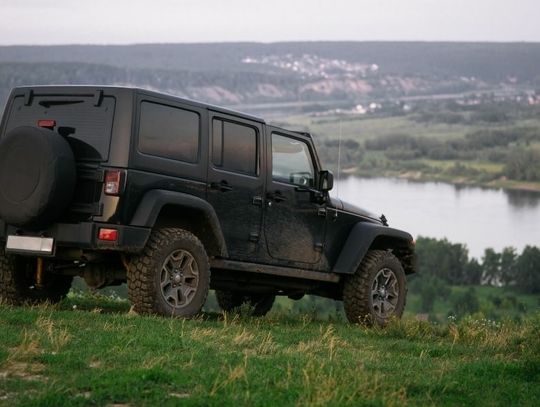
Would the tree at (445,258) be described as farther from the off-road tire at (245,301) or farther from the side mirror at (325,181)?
the side mirror at (325,181)

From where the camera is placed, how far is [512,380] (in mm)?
6941

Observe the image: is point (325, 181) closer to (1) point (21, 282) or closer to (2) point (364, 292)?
(2) point (364, 292)

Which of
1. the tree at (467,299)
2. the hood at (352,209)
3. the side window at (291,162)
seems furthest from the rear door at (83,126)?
the tree at (467,299)

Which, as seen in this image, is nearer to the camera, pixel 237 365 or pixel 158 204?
pixel 237 365

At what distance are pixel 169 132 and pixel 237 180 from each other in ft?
2.93

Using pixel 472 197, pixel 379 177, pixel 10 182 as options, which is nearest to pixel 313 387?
pixel 10 182

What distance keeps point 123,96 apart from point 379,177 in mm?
157416

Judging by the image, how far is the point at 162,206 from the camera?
8.88 m

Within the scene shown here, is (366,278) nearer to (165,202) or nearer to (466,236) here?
(165,202)

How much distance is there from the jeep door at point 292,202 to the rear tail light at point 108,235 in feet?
6.18

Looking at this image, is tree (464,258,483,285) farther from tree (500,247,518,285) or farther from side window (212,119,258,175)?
side window (212,119,258,175)

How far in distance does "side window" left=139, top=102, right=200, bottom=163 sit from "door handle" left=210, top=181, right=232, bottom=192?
11.5 inches

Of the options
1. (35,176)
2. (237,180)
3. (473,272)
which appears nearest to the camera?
(35,176)

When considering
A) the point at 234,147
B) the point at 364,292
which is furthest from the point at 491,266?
the point at 234,147
